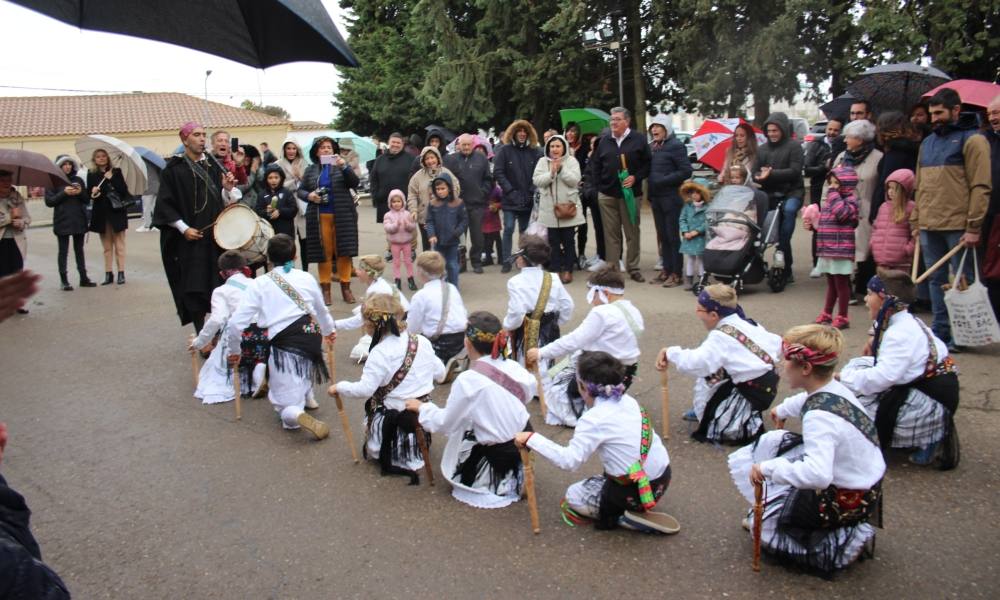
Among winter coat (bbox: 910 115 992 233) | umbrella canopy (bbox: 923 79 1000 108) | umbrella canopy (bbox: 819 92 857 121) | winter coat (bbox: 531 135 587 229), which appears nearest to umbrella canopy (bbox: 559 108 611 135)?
winter coat (bbox: 531 135 587 229)

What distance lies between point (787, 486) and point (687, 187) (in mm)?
6395

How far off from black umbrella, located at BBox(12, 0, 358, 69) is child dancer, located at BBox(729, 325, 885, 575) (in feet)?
8.51

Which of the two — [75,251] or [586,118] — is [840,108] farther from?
[75,251]

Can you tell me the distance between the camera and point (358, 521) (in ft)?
14.5

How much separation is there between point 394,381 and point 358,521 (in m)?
0.90

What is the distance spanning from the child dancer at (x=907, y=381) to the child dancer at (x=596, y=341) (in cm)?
139

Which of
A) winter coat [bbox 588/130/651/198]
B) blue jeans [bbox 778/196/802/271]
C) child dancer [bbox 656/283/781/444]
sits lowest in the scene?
child dancer [bbox 656/283/781/444]

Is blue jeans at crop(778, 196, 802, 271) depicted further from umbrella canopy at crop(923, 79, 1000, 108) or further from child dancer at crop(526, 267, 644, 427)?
child dancer at crop(526, 267, 644, 427)

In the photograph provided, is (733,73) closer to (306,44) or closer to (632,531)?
(632,531)

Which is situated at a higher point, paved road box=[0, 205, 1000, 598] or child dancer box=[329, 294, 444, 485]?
child dancer box=[329, 294, 444, 485]

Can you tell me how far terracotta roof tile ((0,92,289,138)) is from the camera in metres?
42.8

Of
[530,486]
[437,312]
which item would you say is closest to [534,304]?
[437,312]

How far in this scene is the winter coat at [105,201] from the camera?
470 inches

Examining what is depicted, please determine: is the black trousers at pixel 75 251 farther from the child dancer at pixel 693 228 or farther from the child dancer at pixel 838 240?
the child dancer at pixel 838 240
